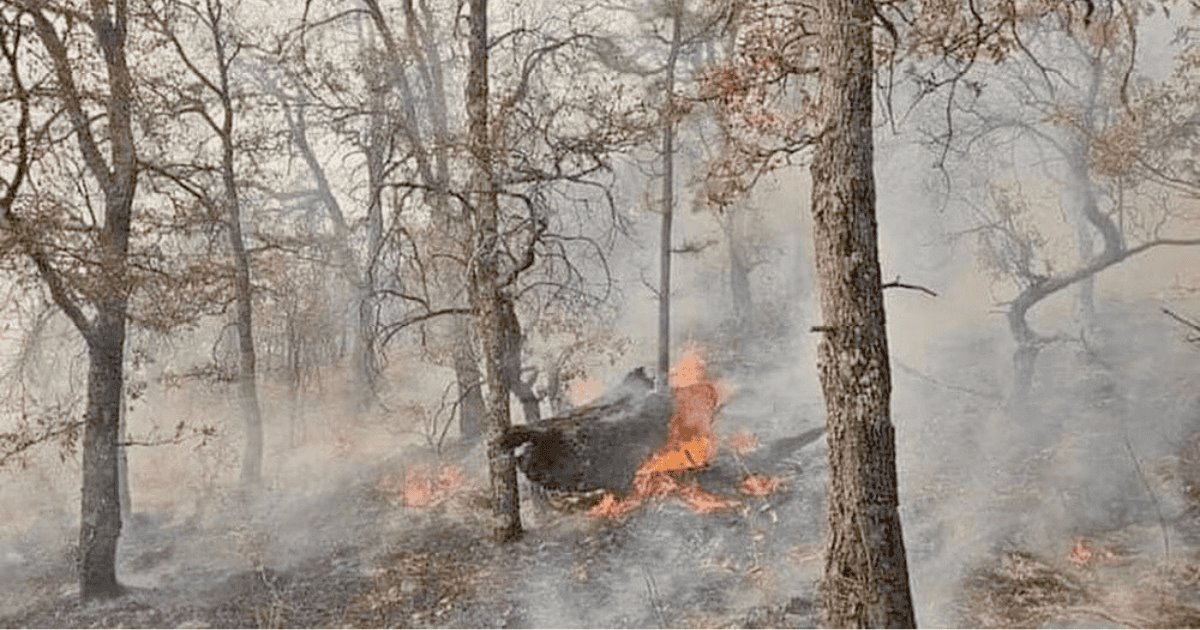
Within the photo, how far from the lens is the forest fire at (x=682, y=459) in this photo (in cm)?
1419

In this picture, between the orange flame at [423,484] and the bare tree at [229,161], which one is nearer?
the orange flame at [423,484]

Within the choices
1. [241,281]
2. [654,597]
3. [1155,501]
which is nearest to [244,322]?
[241,281]

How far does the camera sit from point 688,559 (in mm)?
12289

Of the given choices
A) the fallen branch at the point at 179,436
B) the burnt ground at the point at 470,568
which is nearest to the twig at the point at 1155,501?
the burnt ground at the point at 470,568

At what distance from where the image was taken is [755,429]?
1812 cm

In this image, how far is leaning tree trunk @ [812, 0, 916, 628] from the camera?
22.6 ft

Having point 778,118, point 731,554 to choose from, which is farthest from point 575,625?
point 778,118

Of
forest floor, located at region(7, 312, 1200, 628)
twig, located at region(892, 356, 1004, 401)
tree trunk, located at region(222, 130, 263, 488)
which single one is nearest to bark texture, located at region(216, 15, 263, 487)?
tree trunk, located at region(222, 130, 263, 488)

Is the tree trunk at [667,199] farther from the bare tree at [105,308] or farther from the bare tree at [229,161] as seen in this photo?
the bare tree at [105,308]

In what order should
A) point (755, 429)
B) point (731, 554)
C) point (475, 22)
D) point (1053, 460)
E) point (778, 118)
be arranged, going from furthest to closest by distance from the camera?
1. point (755, 429)
2. point (1053, 460)
3. point (475, 22)
4. point (731, 554)
5. point (778, 118)

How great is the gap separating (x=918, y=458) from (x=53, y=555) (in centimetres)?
1525

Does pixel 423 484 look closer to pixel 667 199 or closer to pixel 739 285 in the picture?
pixel 667 199

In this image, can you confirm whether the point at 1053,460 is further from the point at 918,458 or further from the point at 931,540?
the point at 931,540

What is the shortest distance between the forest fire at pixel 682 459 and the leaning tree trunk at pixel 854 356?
6780 mm
